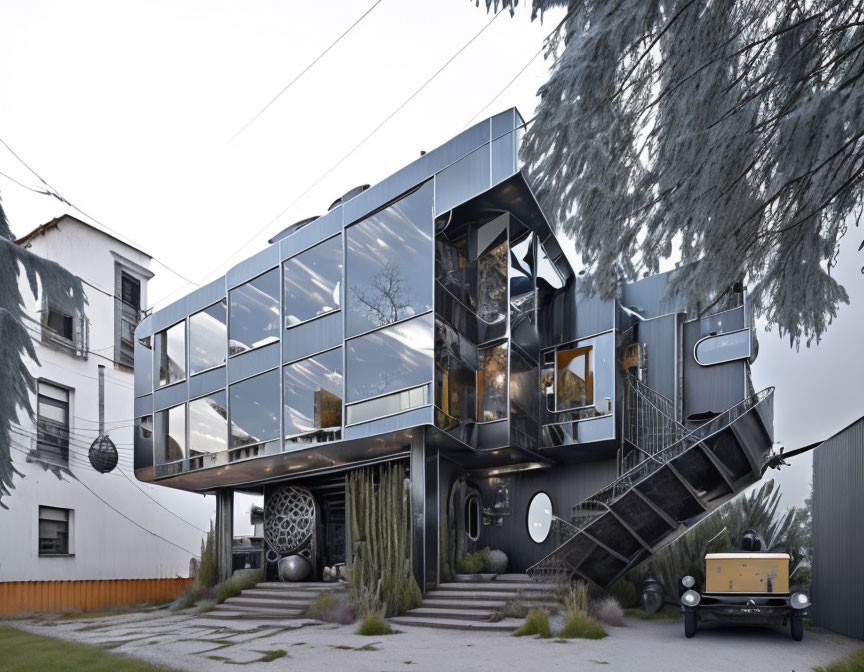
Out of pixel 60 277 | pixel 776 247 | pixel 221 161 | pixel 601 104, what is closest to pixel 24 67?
pixel 221 161

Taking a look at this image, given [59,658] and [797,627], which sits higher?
[797,627]

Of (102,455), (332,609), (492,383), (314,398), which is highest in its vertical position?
(492,383)

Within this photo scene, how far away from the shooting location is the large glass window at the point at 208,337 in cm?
2142

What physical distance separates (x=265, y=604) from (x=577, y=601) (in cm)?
835

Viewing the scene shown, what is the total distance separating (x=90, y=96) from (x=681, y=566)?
49.3 feet

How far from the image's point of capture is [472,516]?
1945 centimetres

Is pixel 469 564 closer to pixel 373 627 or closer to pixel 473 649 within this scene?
pixel 373 627

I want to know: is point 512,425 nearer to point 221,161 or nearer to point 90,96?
point 221,161

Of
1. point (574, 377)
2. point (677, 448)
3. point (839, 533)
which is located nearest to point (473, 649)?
point (839, 533)

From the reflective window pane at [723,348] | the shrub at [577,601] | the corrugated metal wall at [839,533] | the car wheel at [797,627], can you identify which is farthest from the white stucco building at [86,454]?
the corrugated metal wall at [839,533]

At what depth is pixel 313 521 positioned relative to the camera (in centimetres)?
2036

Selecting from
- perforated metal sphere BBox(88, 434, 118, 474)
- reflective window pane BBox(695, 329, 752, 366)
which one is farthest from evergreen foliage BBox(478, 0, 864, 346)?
perforated metal sphere BBox(88, 434, 118, 474)

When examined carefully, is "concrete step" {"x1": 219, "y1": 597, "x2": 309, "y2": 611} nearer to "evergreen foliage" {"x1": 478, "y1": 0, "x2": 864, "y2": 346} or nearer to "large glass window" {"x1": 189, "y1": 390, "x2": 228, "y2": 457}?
"large glass window" {"x1": 189, "y1": 390, "x2": 228, "y2": 457}

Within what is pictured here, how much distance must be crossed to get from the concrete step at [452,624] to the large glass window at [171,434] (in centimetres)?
1020
